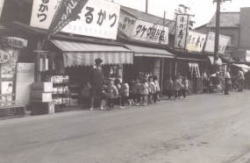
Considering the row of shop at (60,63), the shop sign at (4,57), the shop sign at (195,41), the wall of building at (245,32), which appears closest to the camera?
the shop sign at (4,57)

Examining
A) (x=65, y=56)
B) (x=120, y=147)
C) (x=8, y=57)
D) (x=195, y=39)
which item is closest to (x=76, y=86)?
(x=65, y=56)

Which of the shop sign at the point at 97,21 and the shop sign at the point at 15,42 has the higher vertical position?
the shop sign at the point at 97,21

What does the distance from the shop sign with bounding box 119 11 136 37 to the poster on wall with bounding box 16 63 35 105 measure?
7.88m

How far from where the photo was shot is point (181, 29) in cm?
3366

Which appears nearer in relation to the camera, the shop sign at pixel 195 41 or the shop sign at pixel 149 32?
the shop sign at pixel 149 32

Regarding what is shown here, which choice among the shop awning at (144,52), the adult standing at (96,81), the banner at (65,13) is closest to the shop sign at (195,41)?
the shop awning at (144,52)

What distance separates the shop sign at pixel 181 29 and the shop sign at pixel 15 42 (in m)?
16.5

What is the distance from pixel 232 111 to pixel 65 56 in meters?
7.23

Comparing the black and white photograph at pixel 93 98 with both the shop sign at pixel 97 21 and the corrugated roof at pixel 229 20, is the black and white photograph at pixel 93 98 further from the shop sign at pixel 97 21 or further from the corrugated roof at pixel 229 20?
the corrugated roof at pixel 229 20

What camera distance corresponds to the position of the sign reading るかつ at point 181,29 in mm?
33406

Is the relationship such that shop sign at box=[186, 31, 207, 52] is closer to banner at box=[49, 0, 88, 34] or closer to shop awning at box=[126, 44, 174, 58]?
shop awning at box=[126, 44, 174, 58]

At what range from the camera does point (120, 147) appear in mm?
11664

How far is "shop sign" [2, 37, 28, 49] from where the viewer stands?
17625 mm

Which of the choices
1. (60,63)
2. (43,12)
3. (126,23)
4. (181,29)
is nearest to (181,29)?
(181,29)
